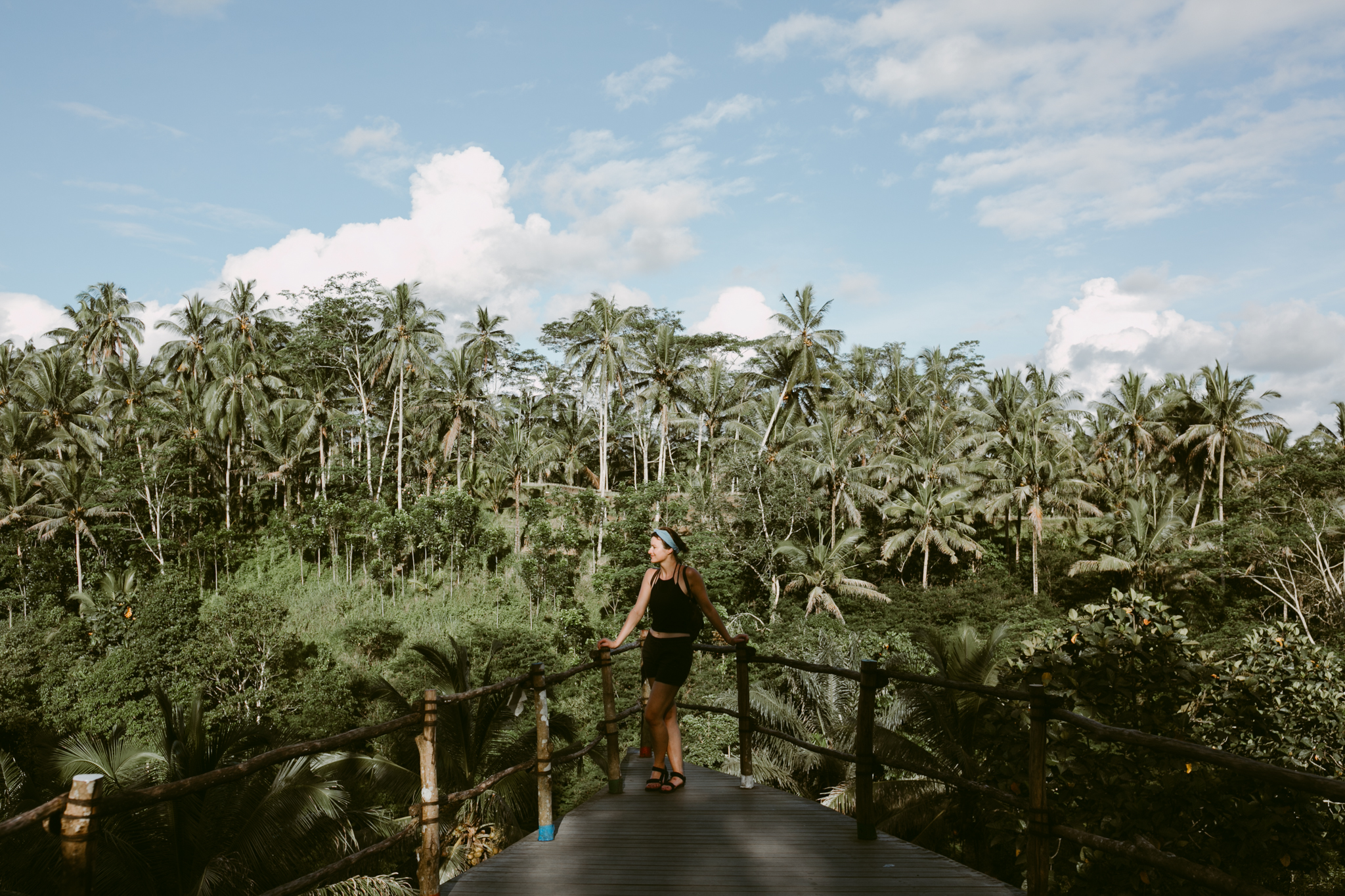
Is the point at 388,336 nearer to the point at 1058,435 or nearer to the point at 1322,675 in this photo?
the point at 1058,435

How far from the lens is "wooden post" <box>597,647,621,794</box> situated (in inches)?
198

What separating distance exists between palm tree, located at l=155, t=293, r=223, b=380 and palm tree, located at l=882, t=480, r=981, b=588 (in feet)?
111

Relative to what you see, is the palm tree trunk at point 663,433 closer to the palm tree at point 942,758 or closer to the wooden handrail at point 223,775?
the palm tree at point 942,758

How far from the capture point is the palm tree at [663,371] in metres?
38.2

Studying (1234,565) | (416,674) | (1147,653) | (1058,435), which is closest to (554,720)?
(416,674)

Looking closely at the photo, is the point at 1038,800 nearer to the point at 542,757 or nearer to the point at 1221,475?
the point at 542,757

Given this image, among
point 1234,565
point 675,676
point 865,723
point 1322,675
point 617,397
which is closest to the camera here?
point 865,723

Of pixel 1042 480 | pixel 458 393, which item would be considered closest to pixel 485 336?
pixel 458 393

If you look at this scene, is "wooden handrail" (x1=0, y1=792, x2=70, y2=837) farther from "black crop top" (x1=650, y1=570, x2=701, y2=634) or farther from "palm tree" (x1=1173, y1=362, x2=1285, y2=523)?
"palm tree" (x1=1173, y1=362, x2=1285, y2=523)

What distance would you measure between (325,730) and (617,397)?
2418cm

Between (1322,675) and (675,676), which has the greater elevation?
(675,676)

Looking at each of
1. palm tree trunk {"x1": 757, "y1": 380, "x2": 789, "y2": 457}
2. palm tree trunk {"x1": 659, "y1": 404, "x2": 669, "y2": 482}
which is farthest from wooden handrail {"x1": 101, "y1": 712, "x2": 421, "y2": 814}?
palm tree trunk {"x1": 659, "y1": 404, "x2": 669, "y2": 482}

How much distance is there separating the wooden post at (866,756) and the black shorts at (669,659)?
989 mm

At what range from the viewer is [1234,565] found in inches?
1058
